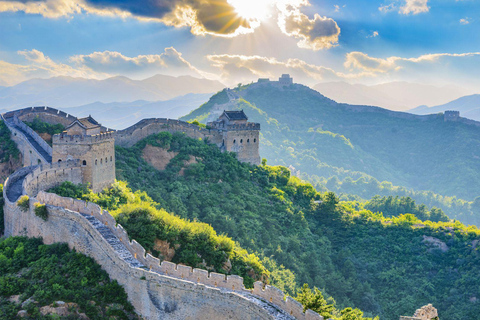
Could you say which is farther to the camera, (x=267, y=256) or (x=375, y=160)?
(x=375, y=160)

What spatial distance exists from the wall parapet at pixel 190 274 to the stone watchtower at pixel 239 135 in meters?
29.7

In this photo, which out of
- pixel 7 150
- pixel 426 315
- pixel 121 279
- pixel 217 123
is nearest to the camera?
pixel 121 279

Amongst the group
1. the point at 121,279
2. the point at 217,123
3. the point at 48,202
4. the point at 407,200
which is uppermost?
the point at 217,123

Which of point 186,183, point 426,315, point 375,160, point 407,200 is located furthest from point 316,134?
point 426,315

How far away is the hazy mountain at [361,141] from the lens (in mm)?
137000

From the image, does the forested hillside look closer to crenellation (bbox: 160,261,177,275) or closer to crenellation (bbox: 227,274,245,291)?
crenellation (bbox: 160,261,177,275)

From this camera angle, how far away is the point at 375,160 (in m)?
155

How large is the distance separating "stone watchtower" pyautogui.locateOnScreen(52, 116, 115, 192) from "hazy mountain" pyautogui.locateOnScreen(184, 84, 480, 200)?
3564 inches

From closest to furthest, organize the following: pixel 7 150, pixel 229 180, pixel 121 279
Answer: pixel 121 279 → pixel 7 150 → pixel 229 180

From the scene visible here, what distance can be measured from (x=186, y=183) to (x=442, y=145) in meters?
113

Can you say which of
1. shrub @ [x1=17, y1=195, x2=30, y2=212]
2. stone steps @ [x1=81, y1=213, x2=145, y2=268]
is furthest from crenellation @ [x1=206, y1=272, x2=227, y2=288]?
shrub @ [x1=17, y1=195, x2=30, y2=212]

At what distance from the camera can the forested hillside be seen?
43875mm

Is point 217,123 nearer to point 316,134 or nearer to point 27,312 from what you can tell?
point 27,312

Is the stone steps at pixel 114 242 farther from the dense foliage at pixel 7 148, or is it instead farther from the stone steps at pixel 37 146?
the dense foliage at pixel 7 148
